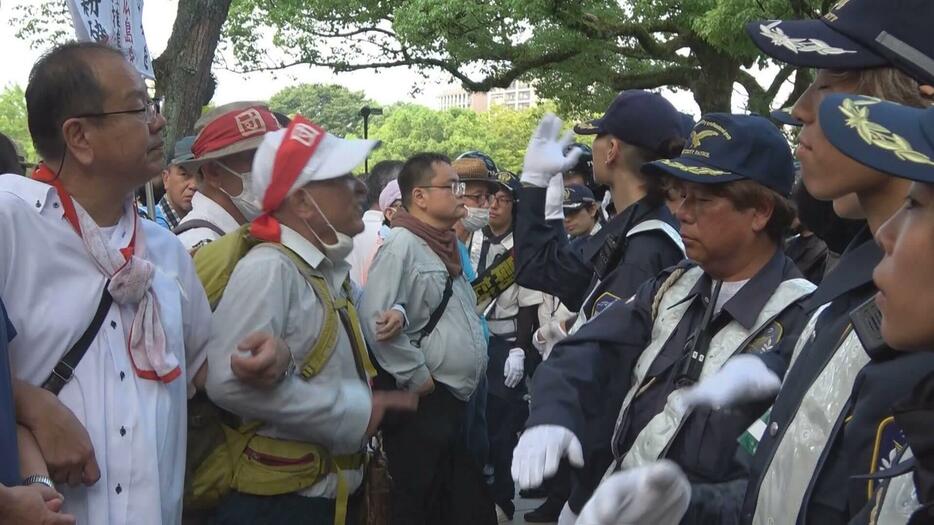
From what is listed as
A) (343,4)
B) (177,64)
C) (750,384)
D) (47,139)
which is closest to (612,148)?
(750,384)

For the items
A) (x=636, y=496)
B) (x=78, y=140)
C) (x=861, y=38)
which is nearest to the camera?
(x=636, y=496)

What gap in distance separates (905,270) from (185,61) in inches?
286

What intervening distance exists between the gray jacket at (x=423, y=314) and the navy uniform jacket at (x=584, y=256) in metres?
0.71

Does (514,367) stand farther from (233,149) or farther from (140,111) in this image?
(140,111)

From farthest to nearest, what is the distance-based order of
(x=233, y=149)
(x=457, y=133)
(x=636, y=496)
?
1. (x=457, y=133)
2. (x=233, y=149)
3. (x=636, y=496)

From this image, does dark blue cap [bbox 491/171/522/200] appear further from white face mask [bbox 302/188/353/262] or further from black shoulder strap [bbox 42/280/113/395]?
black shoulder strap [bbox 42/280/113/395]

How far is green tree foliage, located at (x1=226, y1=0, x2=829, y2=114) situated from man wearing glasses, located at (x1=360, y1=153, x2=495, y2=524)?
36.7ft

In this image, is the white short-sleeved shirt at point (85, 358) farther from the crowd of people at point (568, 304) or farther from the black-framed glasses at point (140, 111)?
the black-framed glasses at point (140, 111)

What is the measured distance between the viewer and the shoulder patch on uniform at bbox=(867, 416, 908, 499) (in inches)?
56.8

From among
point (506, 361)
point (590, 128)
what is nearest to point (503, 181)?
point (506, 361)

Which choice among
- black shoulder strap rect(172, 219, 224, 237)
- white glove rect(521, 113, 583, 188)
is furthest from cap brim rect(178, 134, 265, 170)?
white glove rect(521, 113, 583, 188)

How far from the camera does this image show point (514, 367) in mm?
6332

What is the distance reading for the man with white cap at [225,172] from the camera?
353 centimetres

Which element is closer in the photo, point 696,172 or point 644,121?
point 696,172
